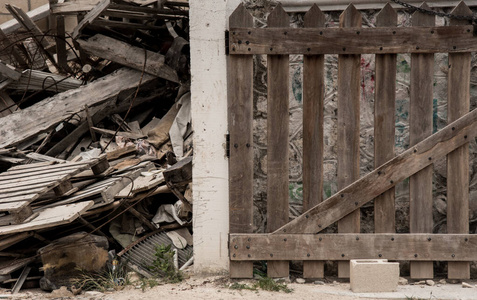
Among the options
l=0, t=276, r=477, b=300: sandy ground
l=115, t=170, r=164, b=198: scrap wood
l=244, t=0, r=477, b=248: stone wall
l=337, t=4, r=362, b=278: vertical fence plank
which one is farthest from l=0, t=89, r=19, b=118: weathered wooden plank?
l=337, t=4, r=362, b=278: vertical fence plank

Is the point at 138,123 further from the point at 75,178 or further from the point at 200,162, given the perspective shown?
the point at 200,162

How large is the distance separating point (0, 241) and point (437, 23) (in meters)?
3.94

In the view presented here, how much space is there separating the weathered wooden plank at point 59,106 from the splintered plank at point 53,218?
1.69m

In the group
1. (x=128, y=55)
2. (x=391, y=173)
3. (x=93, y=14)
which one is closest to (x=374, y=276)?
(x=391, y=173)

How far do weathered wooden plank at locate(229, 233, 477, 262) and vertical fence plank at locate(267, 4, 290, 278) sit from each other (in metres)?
0.23

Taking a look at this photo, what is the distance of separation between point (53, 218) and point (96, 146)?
1924 millimetres

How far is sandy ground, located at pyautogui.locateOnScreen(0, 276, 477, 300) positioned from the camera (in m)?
4.14

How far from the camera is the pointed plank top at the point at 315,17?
431cm

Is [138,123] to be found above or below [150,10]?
below

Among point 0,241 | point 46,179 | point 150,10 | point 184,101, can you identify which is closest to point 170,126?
point 184,101

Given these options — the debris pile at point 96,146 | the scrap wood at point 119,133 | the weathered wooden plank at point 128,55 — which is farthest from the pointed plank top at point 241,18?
the scrap wood at point 119,133

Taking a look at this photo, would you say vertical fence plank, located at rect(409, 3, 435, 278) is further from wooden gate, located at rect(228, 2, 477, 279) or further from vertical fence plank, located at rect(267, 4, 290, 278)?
→ vertical fence plank, located at rect(267, 4, 290, 278)

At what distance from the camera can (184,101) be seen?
6.40 meters

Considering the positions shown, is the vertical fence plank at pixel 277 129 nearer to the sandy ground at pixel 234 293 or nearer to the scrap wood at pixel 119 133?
the sandy ground at pixel 234 293
